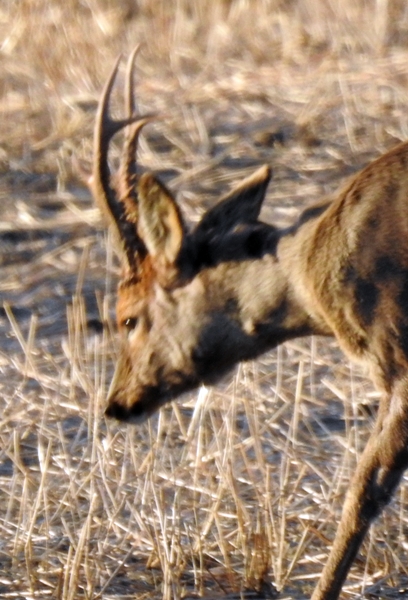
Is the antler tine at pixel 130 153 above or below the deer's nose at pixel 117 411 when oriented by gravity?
above

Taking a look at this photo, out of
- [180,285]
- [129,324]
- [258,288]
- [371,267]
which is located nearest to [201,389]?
[129,324]

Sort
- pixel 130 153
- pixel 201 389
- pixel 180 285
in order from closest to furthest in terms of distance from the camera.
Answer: pixel 130 153, pixel 180 285, pixel 201 389

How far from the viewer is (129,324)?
5.44 meters

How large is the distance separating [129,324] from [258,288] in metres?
0.53

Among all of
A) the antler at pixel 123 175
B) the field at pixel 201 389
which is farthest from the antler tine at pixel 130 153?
the field at pixel 201 389

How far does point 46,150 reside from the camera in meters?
10.6

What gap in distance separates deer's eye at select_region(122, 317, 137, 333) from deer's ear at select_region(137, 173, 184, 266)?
0.84ft

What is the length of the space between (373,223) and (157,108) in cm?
600

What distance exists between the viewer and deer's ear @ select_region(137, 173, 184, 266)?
4.98 metres

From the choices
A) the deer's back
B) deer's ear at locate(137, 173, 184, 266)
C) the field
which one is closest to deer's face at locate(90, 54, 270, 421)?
deer's ear at locate(137, 173, 184, 266)

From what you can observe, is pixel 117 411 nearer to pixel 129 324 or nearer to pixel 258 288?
pixel 129 324

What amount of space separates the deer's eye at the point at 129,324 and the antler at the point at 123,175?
8.6 inches

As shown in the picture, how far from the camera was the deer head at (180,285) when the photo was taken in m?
5.12

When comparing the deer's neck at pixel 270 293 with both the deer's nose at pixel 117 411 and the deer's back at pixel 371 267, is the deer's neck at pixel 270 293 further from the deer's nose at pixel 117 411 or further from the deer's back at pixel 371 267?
the deer's nose at pixel 117 411
